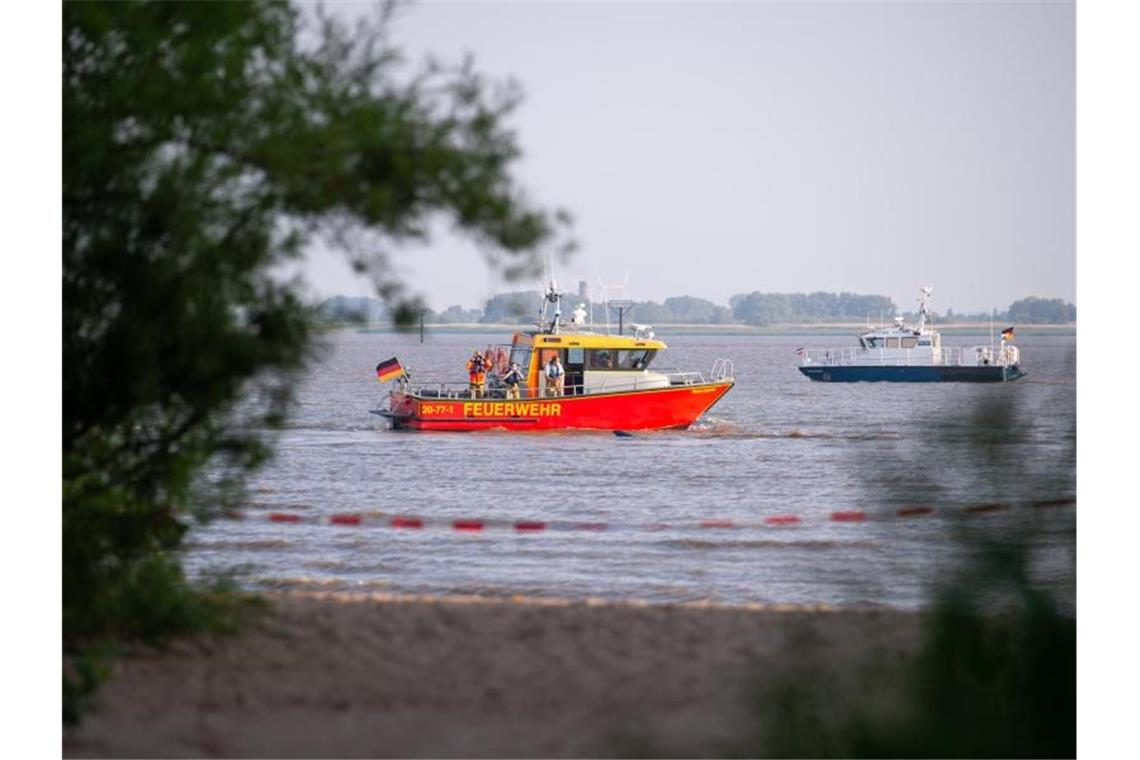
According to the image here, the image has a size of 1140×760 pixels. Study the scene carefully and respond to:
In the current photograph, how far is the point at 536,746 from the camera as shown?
3934mm

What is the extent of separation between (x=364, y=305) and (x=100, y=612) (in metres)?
1.30

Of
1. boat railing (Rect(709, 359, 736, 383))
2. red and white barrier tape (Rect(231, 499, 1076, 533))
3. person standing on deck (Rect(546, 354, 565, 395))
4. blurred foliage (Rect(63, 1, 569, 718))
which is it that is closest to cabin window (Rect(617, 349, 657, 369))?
person standing on deck (Rect(546, 354, 565, 395))

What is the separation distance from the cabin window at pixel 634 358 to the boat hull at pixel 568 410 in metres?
0.56

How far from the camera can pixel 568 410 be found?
70.9 feet

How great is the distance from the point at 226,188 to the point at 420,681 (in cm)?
157

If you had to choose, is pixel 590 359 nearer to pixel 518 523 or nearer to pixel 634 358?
pixel 634 358

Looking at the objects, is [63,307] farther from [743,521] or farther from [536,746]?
A: [743,521]

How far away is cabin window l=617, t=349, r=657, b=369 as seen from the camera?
68.9 ft

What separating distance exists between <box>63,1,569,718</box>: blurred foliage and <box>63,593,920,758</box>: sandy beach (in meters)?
0.30

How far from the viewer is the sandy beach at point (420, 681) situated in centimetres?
396

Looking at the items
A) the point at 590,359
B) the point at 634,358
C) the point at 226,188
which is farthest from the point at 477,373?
the point at 226,188

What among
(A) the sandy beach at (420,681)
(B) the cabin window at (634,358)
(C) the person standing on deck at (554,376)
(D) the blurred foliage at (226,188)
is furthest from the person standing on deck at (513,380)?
(D) the blurred foliage at (226,188)
